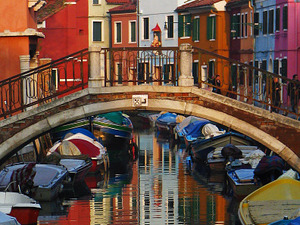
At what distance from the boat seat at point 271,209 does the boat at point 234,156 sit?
741cm

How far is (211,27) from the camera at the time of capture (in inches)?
1799

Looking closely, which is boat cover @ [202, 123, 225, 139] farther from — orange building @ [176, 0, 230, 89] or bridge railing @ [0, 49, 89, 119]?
bridge railing @ [0, 49, 89, 119]

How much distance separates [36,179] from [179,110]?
155 inches

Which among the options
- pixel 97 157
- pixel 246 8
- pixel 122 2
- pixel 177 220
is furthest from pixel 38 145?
pixel 122 2

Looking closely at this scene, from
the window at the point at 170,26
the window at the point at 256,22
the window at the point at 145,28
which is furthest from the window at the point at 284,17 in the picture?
the window at the point at 145,28

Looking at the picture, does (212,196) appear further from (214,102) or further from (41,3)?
(41,3)

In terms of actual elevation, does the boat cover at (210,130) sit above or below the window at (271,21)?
below

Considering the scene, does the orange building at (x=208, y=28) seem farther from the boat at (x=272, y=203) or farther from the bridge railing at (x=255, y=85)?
the boat at (x=272, y=203)

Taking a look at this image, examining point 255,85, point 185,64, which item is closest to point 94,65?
point 185,64

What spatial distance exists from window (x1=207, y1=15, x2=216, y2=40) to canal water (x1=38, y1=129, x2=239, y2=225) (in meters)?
14.8

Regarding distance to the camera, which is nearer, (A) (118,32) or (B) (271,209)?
(B) (271,209)

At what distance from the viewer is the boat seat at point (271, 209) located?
53.5ft

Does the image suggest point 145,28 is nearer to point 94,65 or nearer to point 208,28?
point 208,28

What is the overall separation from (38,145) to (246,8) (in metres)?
16.1
